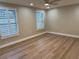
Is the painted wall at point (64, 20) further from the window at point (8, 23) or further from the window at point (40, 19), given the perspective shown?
the window at point (8, 23)

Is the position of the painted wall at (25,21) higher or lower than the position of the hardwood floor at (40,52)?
higher

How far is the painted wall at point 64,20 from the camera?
484 cm

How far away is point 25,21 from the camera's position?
182 inches

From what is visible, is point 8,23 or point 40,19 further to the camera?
point 40,19

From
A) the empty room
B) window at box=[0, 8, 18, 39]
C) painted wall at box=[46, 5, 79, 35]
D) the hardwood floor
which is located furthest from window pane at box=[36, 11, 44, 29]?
the hardwood floor

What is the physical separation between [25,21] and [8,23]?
1205mm

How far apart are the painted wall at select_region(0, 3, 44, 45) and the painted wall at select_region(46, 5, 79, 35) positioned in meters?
1.73

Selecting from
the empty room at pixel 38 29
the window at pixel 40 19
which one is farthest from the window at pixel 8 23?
the window at pixel 40 19

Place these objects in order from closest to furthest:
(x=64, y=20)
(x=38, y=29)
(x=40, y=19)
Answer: (x=64, y=20) → (x=38, y=29) → (x=40, y=19)

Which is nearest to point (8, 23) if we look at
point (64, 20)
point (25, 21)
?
point (25, 21)

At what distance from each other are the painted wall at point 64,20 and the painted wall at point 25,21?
173cm

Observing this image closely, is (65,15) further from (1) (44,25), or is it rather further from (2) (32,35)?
(2) (32,35)

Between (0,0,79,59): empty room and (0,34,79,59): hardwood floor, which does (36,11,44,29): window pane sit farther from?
(0,34,79,59): hardwood floor

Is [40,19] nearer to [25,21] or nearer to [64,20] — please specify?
[25,21]
